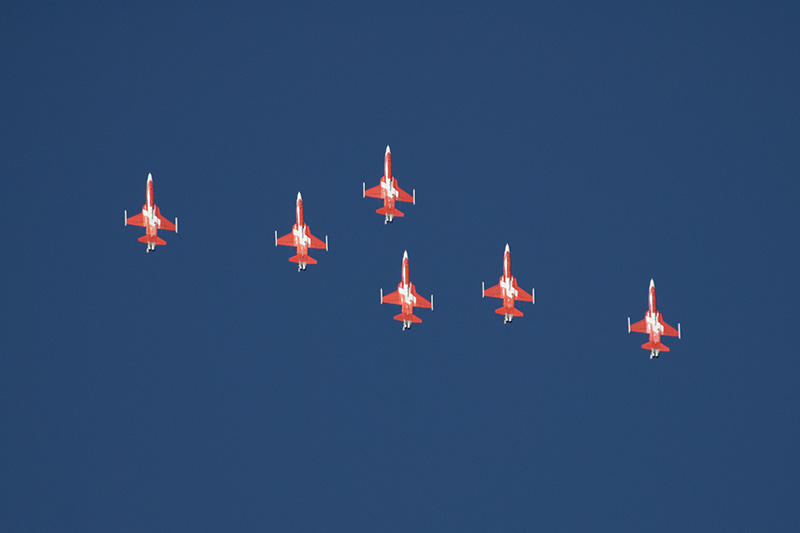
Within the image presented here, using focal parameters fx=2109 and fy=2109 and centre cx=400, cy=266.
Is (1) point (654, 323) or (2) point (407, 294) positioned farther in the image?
(1) point (654, 323)

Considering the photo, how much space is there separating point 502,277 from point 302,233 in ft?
39.6

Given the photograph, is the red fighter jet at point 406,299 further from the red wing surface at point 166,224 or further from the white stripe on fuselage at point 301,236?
the red wing surface at point 166,224

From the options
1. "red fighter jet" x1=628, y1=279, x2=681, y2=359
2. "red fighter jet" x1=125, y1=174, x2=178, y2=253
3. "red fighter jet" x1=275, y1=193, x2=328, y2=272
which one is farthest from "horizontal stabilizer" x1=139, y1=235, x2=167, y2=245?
"red fighter jet" x1=628, y1=279, x2=681, y2=359

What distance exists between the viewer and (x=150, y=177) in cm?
12138

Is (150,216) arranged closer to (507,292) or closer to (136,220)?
(136,220)

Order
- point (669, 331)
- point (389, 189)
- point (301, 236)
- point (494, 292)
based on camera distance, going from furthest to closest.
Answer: point (669, 331), point (494, 292), point (389, 189), point (301, 236)

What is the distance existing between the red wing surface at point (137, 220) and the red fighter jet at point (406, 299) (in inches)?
577

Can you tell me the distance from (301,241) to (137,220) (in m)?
9.56

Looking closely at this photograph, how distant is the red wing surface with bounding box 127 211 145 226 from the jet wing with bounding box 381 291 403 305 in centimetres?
1471

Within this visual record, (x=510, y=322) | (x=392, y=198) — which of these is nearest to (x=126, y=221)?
(x=392, y=198)

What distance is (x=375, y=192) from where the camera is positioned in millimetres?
125875

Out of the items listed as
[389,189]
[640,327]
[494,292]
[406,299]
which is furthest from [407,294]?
[640,327]

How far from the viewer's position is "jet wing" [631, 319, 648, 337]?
406 feet

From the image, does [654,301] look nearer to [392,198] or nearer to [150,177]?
[392,198]
